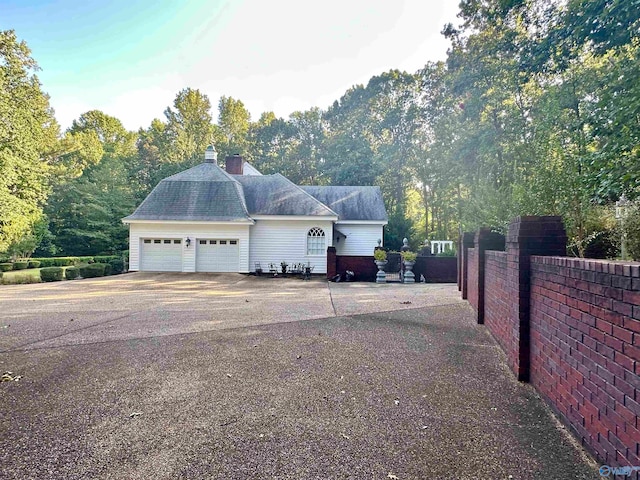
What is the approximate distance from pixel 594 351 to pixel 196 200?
1703 centimetres

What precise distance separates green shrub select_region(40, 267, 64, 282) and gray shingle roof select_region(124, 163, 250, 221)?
135 inches

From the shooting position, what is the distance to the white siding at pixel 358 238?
762 inches

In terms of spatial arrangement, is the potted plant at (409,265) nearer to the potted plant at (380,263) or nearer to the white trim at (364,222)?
the potted plant at (380,263)

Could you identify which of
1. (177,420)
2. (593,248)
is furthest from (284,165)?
(177,420)

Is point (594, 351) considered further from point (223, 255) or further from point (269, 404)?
point (223, 255)

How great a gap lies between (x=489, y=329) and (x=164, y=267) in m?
15.0

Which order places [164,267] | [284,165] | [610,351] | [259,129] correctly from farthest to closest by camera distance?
[259,129] → [284,165] → [164,267] → [610,351]

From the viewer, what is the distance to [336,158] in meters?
32.1

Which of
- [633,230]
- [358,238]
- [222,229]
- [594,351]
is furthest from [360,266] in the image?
[594,351]

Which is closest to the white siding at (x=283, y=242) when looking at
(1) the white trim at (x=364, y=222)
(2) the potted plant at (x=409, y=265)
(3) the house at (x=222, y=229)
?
(3) the house at (x=222, y=229)

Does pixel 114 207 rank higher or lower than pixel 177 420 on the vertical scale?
higher

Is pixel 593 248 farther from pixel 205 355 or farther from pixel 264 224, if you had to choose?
pixel 264 224

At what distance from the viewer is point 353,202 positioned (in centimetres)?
2039

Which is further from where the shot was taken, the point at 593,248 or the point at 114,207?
the point at 114,207
